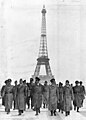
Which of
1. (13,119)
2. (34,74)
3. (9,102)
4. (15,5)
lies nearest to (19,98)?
(9,102)

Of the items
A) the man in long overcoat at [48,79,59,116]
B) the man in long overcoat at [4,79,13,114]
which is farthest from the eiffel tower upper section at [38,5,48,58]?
the man in long overcoat at [48,79,59,116]

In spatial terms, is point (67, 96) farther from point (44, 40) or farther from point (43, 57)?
point (43, 57)

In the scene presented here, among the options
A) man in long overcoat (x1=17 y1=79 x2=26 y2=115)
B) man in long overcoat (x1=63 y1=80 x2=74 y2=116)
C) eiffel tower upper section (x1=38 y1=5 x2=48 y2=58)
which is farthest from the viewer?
eiffel tower upper section (x1=38 y1=5 x2=48 y2=58)

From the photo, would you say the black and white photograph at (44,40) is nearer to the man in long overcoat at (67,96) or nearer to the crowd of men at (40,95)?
the crowd of men at (40,95)

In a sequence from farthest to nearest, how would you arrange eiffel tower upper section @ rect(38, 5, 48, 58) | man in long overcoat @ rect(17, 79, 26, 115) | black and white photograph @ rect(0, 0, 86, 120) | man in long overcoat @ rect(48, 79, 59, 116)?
eiffel tower upper section @ rect(38, 5, 48, 58)
black and white photograph @ rect(0, 0, 86, 120)
man in long overcoat @ rect(17, 79, 26, 115)
man in long overcoat @ rect(48, 79, 59, 116)

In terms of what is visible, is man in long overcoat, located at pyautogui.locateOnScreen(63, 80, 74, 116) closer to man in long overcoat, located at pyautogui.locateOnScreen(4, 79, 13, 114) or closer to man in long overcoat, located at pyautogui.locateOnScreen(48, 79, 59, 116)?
man in long overcoat, located at pyautogui.locateOnScreen(48, 79, 59, 116)

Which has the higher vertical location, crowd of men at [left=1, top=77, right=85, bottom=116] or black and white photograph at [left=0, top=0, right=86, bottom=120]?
black and white photograph at [left=0, top=0, right=86, bottom=120]

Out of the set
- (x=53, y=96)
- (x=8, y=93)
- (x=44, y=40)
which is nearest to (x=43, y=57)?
(x=44, y=40)

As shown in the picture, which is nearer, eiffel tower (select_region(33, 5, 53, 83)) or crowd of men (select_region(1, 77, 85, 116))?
crowd of men (select_region(1, 77, 85, 116))

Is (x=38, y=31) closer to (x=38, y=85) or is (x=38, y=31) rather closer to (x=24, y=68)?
Answer: (x=24, y=68)

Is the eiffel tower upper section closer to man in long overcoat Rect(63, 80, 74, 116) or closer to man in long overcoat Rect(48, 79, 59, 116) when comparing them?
man in long overcoat Rect(63, 80, 74, 116)

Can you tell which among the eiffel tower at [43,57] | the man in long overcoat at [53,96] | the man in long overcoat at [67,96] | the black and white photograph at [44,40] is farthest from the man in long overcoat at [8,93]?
the eiffel tower at [43,57]

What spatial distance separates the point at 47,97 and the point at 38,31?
35.6 ft

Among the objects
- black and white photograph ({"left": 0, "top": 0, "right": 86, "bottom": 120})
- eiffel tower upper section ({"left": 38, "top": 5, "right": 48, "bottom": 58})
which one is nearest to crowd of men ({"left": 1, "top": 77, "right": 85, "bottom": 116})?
black and white photograph ({"left": 0, "top": 0, "right": 86, "bottom": 120})
